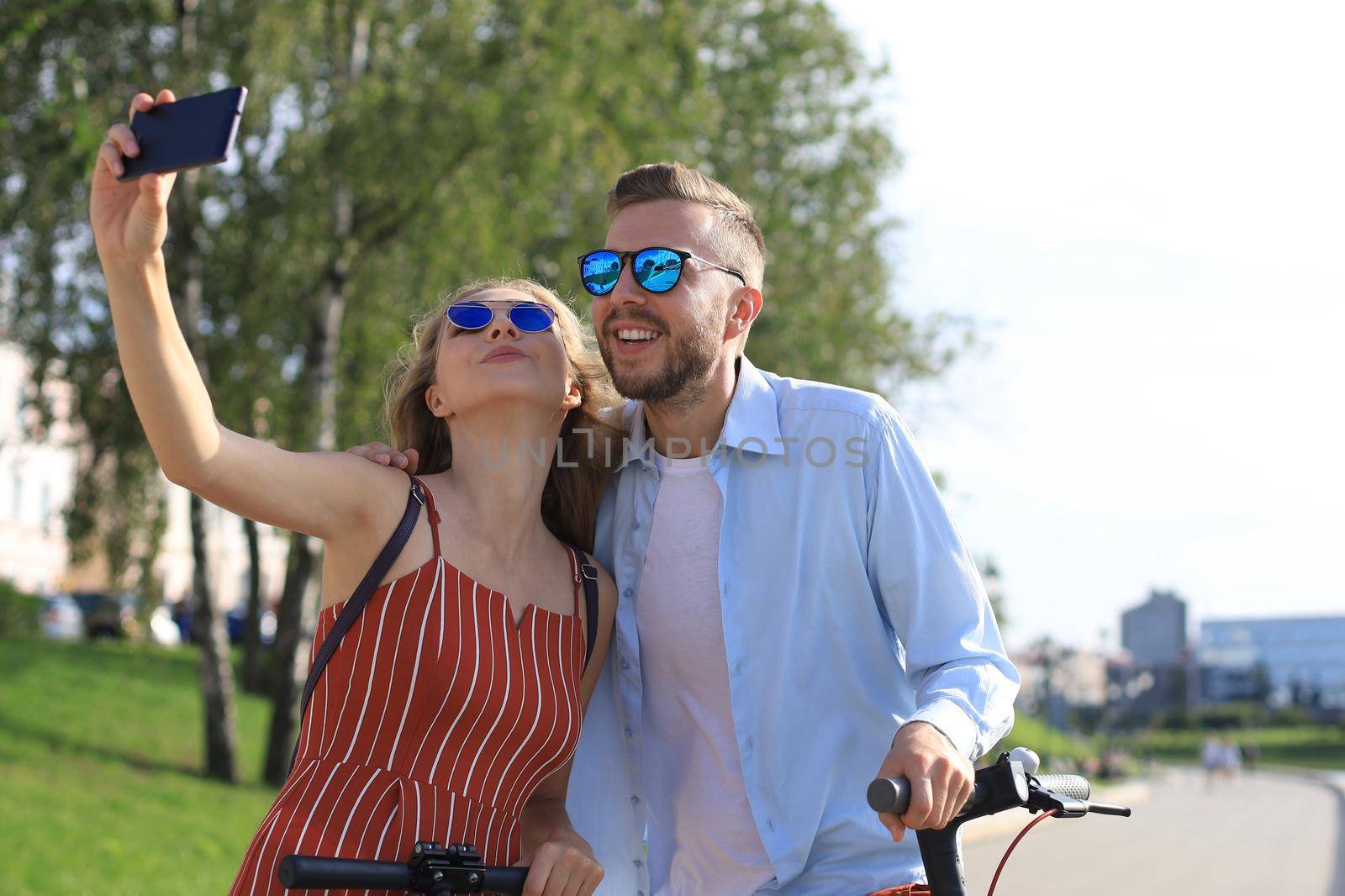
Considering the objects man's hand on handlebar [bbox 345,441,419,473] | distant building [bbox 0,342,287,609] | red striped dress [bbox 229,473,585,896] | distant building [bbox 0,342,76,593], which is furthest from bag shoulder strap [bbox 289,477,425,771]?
distant building [bbox 0,342,76,593]

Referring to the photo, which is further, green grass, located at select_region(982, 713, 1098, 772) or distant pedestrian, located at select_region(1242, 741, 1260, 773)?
distant pedestrian, located at select_region(1242, 741, 1260, 773)

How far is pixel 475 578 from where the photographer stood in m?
3.10

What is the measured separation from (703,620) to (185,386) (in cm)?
134

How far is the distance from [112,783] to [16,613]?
10341 millimetres

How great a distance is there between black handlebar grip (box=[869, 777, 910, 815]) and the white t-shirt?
775mm

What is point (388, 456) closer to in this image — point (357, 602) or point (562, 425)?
point (357, 602)

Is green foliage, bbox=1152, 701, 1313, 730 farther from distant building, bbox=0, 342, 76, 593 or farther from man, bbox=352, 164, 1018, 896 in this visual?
man, bbox=352, 164, 1018, 896

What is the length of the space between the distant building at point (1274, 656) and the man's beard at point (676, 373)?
457 ft

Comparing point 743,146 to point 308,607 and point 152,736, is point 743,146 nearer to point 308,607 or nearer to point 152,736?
point 308,607

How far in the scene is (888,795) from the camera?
2479mm

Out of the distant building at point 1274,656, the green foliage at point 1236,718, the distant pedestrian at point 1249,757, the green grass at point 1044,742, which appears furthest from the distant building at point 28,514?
the distant building at point 1274,656

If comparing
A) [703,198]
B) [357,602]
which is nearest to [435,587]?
[357,602]

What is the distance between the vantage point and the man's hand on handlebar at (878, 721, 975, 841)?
252 centimetres

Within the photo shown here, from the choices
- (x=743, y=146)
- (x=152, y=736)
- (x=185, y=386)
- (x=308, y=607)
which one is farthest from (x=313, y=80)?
(x=185, y=386)
